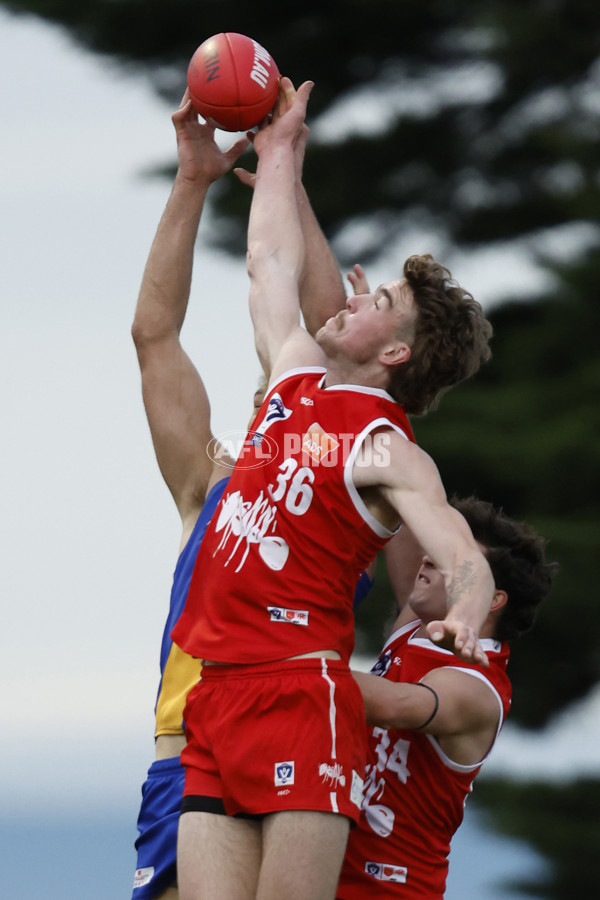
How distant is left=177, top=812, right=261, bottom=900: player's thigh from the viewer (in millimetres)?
2861

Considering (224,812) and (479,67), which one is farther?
(479,67)

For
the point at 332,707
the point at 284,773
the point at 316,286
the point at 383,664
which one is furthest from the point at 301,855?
the point at 316,286

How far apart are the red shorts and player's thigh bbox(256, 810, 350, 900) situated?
3cm

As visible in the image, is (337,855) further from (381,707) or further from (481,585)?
(481,585)

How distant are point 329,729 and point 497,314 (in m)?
3.96

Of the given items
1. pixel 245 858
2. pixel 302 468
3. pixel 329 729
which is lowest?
pixel 245 858

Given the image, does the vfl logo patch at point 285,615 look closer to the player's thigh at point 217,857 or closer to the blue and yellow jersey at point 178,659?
the player's thigh at point 217,857

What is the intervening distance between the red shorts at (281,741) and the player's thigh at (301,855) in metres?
0.03

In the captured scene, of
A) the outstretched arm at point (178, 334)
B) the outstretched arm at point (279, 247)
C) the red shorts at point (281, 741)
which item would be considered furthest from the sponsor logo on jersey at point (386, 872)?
the outstretched arm at point (279, 247)

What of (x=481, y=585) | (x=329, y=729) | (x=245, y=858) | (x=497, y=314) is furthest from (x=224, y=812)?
(x=497, y=314)

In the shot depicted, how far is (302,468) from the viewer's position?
3.08 m

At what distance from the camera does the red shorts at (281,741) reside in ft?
9.51

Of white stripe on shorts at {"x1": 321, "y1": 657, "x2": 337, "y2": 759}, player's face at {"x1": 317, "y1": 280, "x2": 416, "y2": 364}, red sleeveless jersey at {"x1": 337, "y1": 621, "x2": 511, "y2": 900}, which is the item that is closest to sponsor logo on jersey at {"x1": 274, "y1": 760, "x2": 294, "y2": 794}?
white stripe on shorts at {"x1": 321, "y1": 657, "x2": 337, "y2": 759}

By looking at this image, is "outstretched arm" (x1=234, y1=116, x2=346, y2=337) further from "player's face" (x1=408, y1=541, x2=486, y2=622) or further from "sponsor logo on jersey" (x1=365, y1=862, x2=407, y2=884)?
"sponsor logo on jersey" (x1=365, y1=862, x2=407, y2=884)
